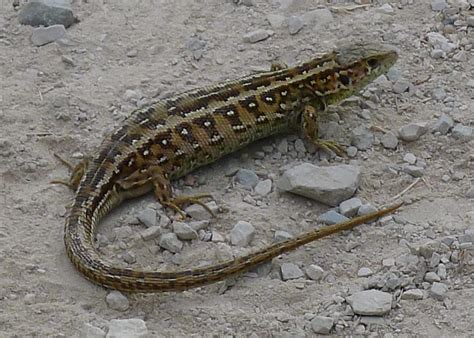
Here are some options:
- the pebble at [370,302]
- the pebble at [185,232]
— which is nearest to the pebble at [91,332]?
the pebble at [185,232]

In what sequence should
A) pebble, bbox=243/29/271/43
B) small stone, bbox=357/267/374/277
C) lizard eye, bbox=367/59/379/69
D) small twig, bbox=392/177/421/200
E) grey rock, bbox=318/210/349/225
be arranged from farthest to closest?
pebble, bbox=243/29/271/43 < lizard eye, bbox=367/59/379/69 < small twig, bbox=392/177/421/200 < grey rock, bbox=318/210/349/225 < small stone, bbox=357/267/374/277

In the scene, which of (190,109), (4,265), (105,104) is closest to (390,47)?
(190,109)

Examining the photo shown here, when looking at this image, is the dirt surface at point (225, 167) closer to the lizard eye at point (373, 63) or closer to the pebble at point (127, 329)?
the pebble at point (127, 329)

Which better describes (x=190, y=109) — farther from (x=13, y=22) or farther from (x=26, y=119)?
(x=13, y=22)

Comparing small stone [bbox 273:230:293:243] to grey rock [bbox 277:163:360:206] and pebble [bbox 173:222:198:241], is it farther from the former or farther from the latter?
pebble [bbox 173:222:198:241]

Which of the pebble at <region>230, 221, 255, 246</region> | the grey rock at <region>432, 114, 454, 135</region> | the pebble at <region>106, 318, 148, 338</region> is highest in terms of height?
the grey rock at <region>432, 114, 454, 135</region>

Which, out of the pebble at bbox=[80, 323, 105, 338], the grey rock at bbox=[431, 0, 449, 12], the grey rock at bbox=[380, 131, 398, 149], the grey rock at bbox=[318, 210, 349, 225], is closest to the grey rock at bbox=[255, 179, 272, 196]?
the grey rock at bbox=[318, 210, 349, 225]

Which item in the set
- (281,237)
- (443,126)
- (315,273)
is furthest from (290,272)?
(443,126)
